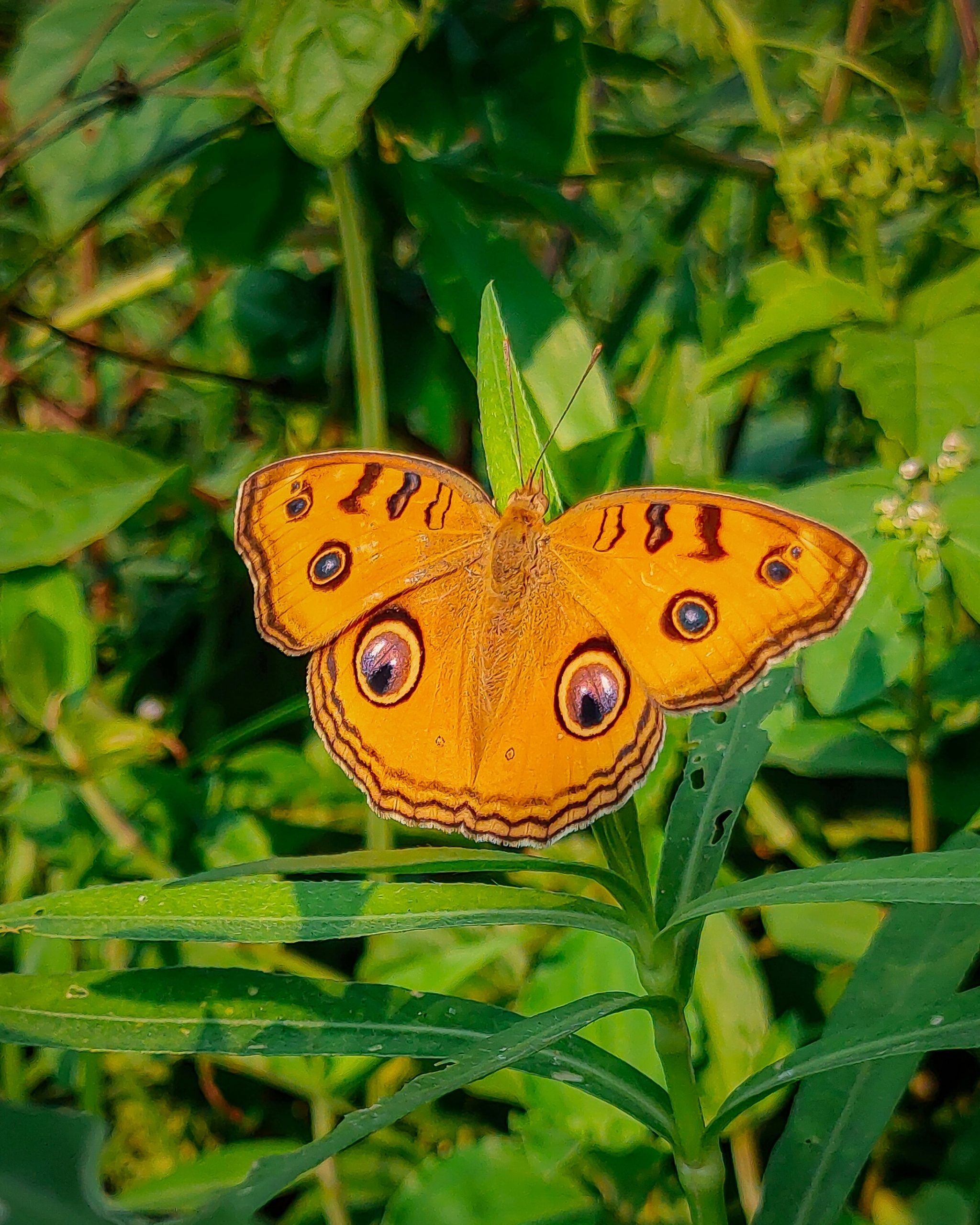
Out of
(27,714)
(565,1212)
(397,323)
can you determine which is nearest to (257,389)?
(397,323)

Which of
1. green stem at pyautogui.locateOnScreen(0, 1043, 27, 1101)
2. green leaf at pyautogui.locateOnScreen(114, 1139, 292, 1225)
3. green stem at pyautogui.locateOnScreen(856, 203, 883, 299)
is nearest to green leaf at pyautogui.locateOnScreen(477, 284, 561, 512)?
green stem at pyautogui.locateOnScreen(856, 203, 883, 299)

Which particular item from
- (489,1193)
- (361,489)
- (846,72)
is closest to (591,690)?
(361,489)

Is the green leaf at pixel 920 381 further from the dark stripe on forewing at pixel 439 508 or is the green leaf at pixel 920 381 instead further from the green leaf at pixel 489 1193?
the green leaf at pixel 489 1193

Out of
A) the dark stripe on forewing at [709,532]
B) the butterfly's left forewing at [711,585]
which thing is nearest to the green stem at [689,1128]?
the butterfly's left forewing at [711,585]

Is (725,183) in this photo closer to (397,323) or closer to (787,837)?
(397,323)

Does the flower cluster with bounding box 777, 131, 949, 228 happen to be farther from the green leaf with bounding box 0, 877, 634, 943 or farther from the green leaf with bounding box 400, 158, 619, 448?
the green leaf with bounding box 0, 877, 634, 943

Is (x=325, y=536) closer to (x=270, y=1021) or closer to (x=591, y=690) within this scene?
(x=591, y=690)
